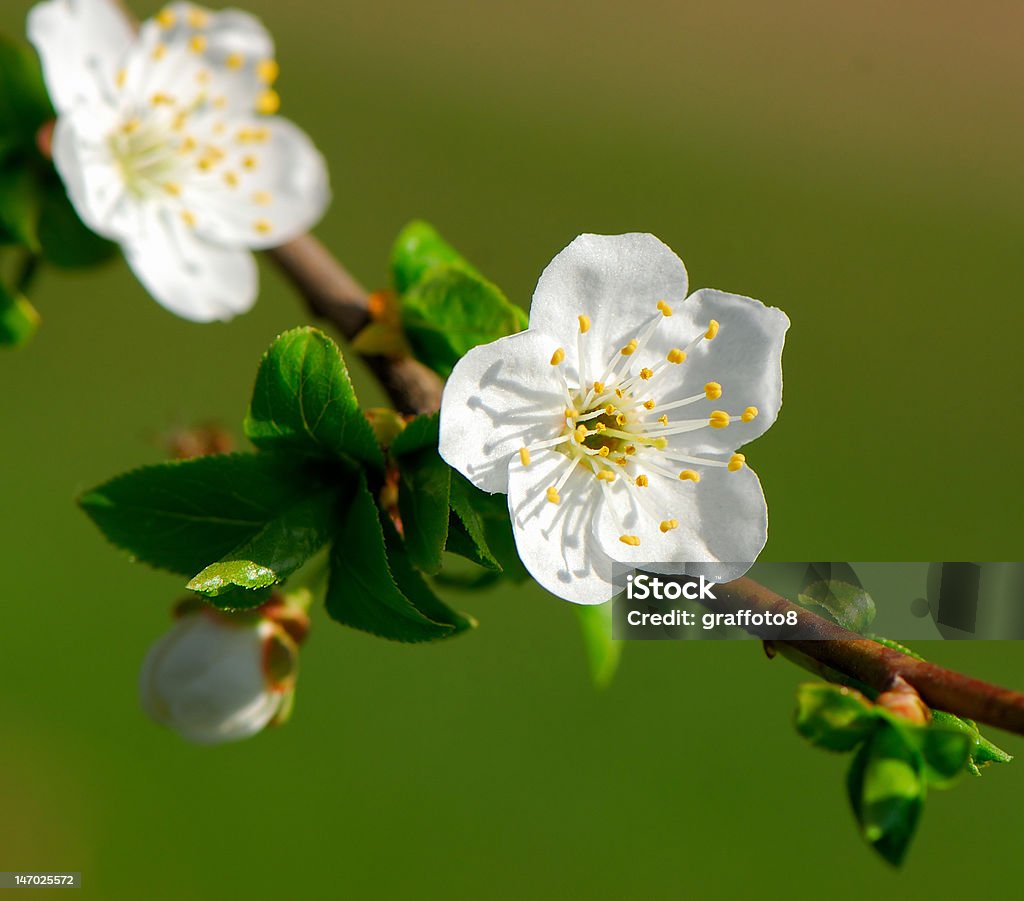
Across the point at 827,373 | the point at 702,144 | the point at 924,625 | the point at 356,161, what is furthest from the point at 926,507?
the point at 924,625

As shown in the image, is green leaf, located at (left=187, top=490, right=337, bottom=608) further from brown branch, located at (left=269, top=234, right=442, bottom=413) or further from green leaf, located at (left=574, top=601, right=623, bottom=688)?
green leaf, located at (left=574, top=601, right=623, bottom=688)

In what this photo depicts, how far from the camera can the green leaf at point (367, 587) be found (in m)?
0.85

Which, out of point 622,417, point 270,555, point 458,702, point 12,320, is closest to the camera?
point 270,555

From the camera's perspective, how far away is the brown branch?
3.38 feet

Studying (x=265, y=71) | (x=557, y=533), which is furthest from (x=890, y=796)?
(x=265, y=71)

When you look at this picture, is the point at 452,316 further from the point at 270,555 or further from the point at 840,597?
the point at 840,597

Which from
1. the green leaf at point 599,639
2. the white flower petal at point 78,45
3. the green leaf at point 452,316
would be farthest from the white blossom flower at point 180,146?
the green leaf at point 599,639

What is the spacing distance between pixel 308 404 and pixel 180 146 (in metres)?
0.61

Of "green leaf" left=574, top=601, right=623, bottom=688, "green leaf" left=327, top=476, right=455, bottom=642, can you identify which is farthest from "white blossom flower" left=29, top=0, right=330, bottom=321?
"green leaf" left=574, top=601, right=623, bottom=688

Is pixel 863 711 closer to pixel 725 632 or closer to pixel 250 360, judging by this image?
pixel 725 632

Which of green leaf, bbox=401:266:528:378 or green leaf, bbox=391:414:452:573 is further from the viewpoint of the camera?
green leaf, bbox=401:266:528:378

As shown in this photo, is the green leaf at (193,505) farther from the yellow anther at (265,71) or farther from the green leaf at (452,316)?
the yellow anther at (265,71)

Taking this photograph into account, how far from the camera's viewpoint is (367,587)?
2.88ft

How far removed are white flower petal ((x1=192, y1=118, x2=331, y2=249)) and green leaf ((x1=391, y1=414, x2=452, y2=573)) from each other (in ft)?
1.65
